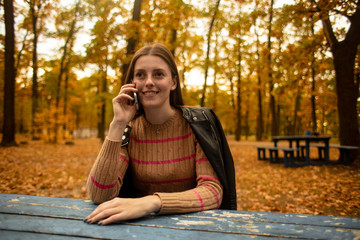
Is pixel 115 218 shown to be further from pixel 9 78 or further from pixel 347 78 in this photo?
pixel 347 78

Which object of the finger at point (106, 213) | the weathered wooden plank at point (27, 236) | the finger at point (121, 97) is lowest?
the weathered wooden plank at point (27, 236)

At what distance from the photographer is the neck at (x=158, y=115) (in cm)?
196

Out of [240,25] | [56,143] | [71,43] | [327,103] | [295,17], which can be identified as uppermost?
[71,43]

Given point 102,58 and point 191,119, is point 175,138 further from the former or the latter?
point 102,58

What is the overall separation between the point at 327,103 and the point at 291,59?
28.9 feet

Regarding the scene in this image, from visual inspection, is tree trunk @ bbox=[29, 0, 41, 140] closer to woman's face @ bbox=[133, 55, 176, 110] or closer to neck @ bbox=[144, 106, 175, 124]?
woman's face @ bbox=[133, 55, 176, 110]

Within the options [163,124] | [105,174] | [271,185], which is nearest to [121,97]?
[163,124]

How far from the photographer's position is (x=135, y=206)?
119cm

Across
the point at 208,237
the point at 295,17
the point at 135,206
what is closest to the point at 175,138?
the point at 135,206

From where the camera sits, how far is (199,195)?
1466mm

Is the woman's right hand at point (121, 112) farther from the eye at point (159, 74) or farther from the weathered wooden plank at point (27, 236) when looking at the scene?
the weathered wooden plank at point (27, 236)

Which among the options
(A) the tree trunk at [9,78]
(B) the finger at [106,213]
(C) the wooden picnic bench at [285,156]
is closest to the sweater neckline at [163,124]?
(B) the finger at [106,213]

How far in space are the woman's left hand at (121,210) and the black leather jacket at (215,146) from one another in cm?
65

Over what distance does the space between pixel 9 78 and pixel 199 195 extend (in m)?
6.12
